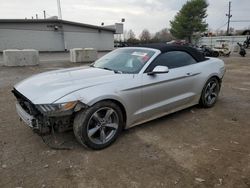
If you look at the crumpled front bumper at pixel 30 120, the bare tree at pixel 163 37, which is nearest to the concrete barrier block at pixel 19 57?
the crumpled front bumper at pixel 30 120

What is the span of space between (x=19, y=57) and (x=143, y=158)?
1157cm

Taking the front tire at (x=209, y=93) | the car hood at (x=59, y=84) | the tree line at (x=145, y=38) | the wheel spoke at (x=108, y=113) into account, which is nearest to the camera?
the car hood at (x=59, y=84)

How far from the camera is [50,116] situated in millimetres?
2816

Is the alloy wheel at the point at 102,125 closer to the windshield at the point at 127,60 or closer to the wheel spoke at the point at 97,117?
the wheel spoke at the point at 97,117

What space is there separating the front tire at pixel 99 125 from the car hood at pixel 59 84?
340mm

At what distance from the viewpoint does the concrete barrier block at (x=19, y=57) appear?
1223cm

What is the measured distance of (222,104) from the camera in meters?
5.41

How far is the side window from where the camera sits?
389cm

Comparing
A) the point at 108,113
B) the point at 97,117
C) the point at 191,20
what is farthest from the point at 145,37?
the point at 97,117

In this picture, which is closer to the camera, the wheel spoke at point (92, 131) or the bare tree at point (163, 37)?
the wheel spoke at point (92, 131)

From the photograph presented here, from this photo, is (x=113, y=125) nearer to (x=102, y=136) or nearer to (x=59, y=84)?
(x=102, y=136)

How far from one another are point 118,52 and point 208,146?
2.40 m

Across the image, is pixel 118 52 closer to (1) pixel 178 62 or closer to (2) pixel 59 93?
(1) pixel 178 62

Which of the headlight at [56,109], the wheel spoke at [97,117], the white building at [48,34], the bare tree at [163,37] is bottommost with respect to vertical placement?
the wheel spoke at [97,117]
